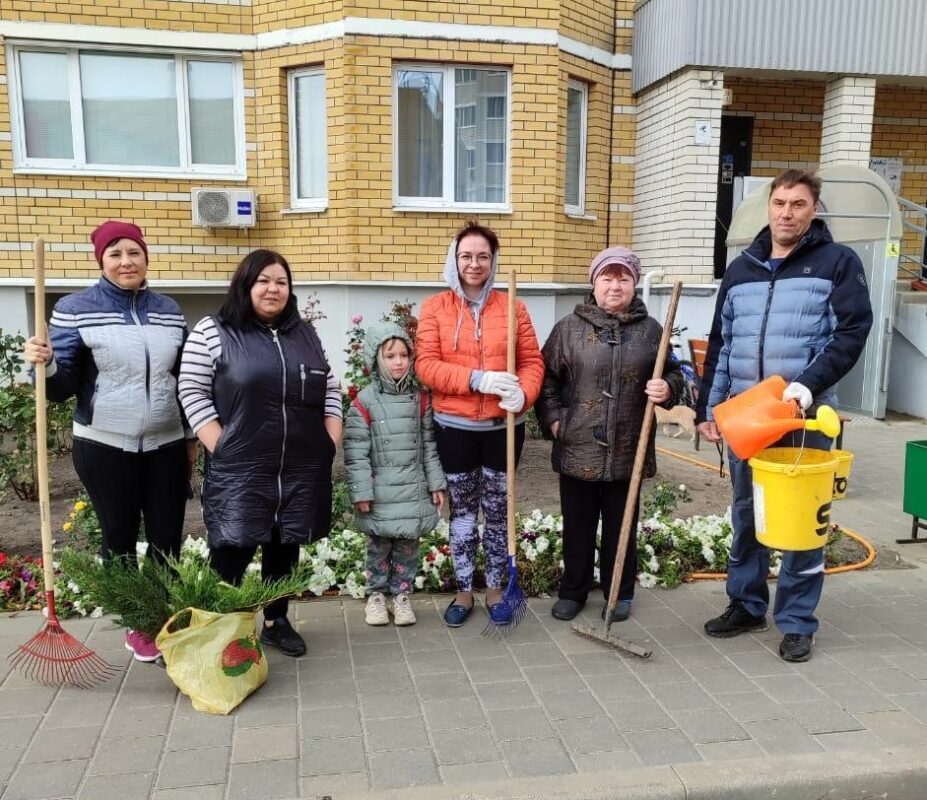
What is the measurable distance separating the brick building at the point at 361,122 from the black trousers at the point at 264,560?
18.1 ft

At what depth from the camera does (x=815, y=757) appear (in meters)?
2.75

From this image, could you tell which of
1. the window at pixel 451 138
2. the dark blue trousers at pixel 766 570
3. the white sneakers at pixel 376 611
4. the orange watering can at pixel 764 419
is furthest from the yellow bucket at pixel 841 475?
the window at pixel 451 138

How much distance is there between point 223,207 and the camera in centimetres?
865

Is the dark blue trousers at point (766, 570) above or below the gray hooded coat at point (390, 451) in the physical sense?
below

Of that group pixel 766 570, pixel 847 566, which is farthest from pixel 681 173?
pixel 766 570

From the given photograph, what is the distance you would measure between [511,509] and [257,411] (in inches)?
49.3

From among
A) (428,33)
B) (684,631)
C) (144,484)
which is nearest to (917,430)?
(684,631)

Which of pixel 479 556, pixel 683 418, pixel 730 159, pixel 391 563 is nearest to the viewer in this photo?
pixel 391 563

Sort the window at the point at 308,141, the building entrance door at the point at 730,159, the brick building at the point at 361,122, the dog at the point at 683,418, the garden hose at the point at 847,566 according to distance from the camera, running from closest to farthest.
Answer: the garden hose at the point at 847,566 < the dog at the point at 683,418 < the brick building at the point at 361,122 < the window at the point at 308,141 < the building entrance door at the point at 730,159

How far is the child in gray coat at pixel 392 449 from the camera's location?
140 inches

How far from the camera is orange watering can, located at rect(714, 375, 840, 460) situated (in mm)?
3059

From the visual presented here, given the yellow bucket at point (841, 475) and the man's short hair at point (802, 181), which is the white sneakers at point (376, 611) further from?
the man's short hair at point (802, 181)

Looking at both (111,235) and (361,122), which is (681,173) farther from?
(111,235)

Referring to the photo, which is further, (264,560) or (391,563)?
(391,563)
